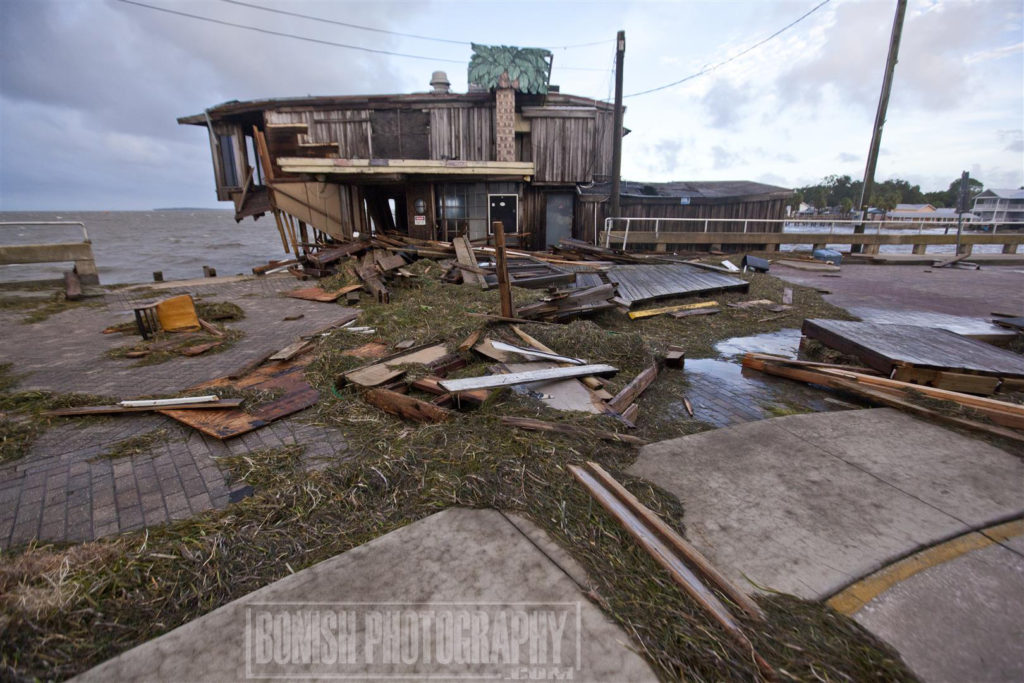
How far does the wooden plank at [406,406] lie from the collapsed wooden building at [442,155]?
1290cm

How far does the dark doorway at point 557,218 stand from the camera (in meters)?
20.2

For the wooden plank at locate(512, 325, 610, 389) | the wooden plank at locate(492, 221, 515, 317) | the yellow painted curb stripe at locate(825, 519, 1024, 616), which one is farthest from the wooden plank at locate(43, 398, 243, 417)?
the yellow painted curb stripe at locate(825, 519, 1024, 616)

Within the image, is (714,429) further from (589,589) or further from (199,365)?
(199,365)

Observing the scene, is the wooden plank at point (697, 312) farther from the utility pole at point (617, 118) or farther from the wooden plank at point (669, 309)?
the utility pole at point (617, 118)

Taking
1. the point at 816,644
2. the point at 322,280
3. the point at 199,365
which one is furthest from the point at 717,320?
the point at 322,280

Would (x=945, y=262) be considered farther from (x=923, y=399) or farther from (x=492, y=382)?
(x=492, y=382)

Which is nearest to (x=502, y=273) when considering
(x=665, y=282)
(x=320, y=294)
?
(x=665, y=282)

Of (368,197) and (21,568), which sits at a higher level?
(368,197)

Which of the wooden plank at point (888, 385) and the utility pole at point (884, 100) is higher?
the utility pole at point (884, 100)

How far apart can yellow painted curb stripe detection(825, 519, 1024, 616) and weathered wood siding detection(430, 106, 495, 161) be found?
19.7 meters

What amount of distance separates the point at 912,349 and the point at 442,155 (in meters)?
18.3

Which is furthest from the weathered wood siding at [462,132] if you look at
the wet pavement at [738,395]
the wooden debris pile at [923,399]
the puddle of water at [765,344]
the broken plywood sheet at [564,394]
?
the broken plywood sheet at [564,394]

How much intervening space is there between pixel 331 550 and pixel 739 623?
2103mm

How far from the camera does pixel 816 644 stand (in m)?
1.88
